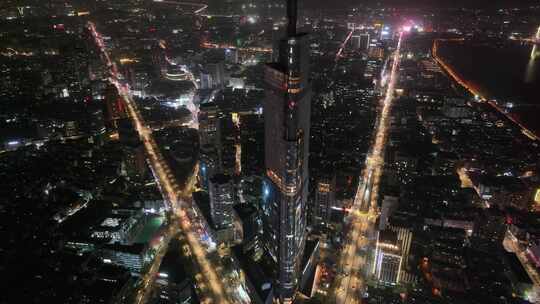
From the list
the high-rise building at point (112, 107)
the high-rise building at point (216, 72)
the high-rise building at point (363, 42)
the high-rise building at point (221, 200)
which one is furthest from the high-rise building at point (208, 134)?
the high-rise building at point (363, 42)

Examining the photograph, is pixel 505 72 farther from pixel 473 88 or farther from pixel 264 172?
pixel 264 172

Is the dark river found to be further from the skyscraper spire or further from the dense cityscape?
the skyscraper spire

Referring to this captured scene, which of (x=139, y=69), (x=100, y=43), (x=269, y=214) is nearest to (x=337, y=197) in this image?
(x=269, y=214)

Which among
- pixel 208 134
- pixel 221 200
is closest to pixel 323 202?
pixel 221 200

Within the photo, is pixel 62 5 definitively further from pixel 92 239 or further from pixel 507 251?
pixel 507 251

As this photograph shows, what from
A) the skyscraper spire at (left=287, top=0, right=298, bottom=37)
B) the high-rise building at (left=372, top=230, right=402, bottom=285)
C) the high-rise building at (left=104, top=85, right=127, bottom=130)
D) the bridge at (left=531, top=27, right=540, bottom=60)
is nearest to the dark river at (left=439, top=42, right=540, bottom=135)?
the bridge at (left=531, top=27, right=540, bottom=60)
